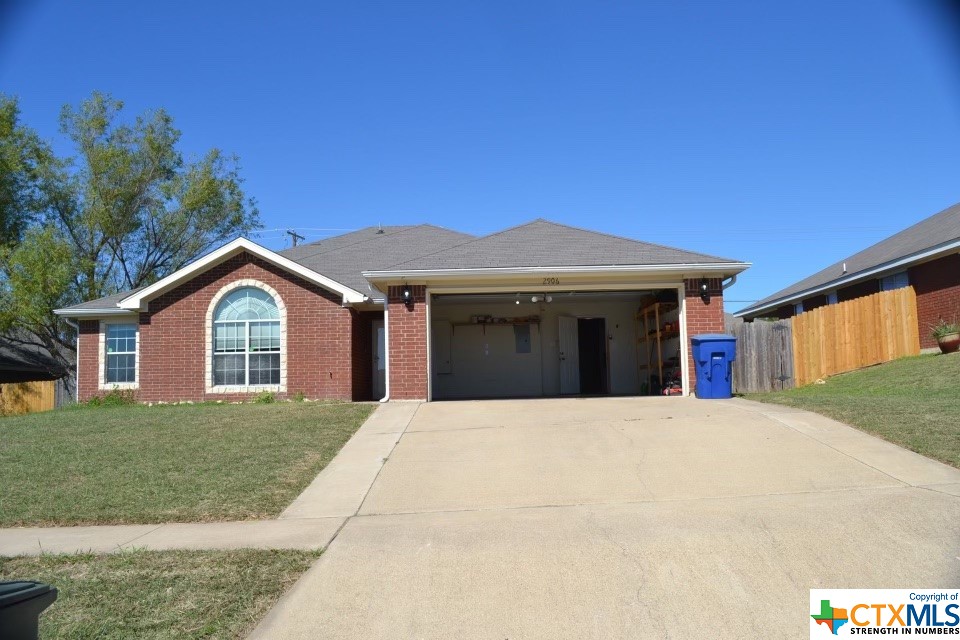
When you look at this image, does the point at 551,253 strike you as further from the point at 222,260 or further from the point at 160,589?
the point at 160,589

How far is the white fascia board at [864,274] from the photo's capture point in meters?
19.9

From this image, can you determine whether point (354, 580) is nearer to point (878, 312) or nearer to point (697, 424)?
point (697, 424)

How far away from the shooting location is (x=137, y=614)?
17.5 feet

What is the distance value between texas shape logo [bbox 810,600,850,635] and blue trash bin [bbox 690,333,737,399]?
957cm

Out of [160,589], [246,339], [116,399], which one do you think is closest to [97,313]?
[116,399]

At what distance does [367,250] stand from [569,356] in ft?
21.3

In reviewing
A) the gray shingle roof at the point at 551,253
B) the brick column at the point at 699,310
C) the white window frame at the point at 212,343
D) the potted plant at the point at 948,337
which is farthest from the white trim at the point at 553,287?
the potted plant at the point at 948,337

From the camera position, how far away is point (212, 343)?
17.3 metres

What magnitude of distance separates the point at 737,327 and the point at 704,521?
13698mm

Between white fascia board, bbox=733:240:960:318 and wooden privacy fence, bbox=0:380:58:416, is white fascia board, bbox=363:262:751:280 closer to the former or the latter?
Answer: white fascia board, bbox=733:240:960:318

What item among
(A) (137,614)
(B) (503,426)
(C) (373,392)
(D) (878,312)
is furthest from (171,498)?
(D) (878,312)

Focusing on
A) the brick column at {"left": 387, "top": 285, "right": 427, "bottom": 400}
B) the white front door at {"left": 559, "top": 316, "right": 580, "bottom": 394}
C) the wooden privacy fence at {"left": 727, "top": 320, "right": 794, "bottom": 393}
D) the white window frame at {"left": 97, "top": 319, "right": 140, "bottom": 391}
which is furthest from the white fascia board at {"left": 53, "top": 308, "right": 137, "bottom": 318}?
the wooden privacy fence at {"left": 727, "top": 320, "right": 794, "bottom": 393}

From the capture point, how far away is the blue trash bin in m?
14.6

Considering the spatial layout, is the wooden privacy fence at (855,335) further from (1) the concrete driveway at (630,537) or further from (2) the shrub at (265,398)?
(2) the shrub at (265,398)
